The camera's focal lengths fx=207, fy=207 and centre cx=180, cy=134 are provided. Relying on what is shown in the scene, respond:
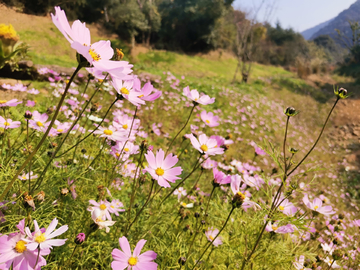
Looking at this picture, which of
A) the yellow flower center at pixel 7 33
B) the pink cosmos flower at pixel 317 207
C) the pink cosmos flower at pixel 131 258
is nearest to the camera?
the yellow flower center at pixel 7 33

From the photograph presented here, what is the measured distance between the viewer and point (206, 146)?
0.85 meters

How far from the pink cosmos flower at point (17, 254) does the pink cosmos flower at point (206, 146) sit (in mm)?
544

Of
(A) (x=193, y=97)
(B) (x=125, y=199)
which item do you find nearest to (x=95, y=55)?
(A) (x=193, y=97)

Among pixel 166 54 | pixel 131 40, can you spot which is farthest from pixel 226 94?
pixel 131 40

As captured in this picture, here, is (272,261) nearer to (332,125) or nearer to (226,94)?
(226,94)

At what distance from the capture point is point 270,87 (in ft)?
31.4

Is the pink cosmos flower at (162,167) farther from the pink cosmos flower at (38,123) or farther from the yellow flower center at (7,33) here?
the pink cosmos flower at (38,123)

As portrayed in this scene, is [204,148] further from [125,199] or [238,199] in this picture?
[125,199]

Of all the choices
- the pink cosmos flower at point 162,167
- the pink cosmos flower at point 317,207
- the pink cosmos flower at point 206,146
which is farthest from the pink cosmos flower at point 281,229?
the pink cosmos flower at point 162,167

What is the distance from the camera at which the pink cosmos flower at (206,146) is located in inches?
30.8

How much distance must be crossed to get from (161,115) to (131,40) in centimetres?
1034

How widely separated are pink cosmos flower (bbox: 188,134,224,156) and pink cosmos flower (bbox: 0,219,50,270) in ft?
1.78

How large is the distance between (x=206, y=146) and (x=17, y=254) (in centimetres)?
67

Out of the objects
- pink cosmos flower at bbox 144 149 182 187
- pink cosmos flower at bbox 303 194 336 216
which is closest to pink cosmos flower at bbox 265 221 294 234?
pink cosmos flower at bbox 303 194 336 216
